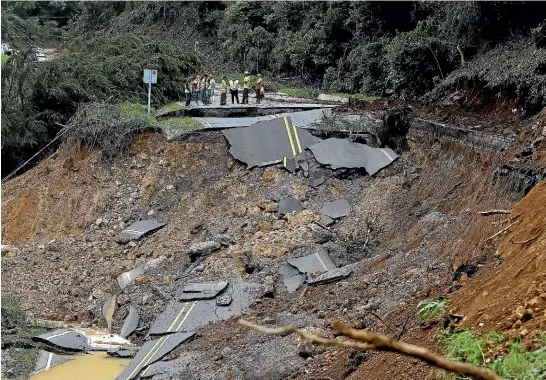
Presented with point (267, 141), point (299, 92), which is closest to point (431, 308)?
point (267, 141)

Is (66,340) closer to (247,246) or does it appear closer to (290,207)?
(247,246)

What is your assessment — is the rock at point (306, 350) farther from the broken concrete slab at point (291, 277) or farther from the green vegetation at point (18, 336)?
the green vegetation at point (18, 336)

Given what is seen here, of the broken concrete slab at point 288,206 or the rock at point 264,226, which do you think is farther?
the broken concrete slab at point 288,206

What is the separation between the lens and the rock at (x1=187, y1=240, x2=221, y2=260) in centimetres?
1496

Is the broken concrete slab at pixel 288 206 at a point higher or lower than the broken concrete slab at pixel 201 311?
higher

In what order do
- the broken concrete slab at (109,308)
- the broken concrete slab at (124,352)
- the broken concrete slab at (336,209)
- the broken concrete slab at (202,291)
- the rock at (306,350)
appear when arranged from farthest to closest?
1. the broken concrete slab at (336,209)
2. the broken concrete slab at (109,308)
3. the broken concrete slab at (202,291)
4. the broken concrete slab at (124,352)
5. the rock at (306,350)

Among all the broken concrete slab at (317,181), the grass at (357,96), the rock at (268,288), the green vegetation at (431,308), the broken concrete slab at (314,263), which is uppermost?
the grass at (357,96)

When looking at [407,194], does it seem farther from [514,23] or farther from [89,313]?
[89,313]

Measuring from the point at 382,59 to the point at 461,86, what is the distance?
6.51 m

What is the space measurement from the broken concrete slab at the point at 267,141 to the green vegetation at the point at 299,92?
7122mm

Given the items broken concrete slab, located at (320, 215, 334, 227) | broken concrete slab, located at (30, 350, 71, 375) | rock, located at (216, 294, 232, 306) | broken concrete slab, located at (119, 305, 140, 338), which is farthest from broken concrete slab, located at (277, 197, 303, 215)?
broken concrete slab, located at (30, 350, 71, 375)

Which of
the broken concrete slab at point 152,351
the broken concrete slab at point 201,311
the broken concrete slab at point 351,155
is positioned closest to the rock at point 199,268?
the broken concrete slab at point 201,311

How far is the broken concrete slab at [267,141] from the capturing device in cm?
1761

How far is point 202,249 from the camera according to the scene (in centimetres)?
1498
